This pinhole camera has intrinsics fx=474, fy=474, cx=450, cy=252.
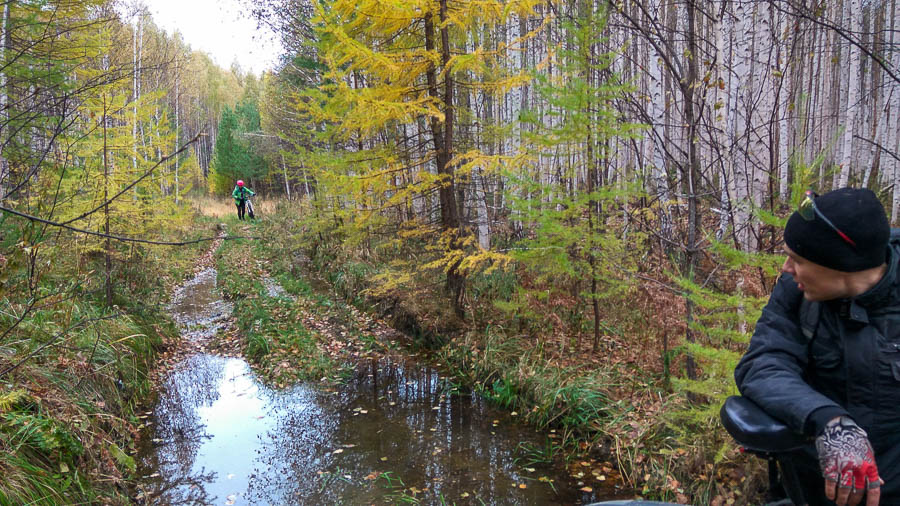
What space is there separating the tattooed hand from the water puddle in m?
3.39

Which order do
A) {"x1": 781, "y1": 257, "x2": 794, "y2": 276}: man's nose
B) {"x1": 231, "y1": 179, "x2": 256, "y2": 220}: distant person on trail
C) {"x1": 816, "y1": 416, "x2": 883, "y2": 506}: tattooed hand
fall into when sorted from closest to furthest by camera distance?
1. {"x1": 816, "y1": 416, "x2": 883, "y2": 506}: tattooed hand
2. {"x1": 781, "y1": 257, "x2": 794, "y2": 276}: man's nose
3. {"x1": 231, "y1": 179, "x2": 256, "y2": 220}: distant person on trail

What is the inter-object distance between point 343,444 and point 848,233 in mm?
5100

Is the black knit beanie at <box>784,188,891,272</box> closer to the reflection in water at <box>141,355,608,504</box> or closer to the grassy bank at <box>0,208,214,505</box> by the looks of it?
the grassy bank at <box>0,208,214,505</box>

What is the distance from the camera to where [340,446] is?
528 centimetres

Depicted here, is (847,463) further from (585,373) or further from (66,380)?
(66,380)

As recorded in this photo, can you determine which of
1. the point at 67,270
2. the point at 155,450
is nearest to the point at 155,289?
the point at 67,270

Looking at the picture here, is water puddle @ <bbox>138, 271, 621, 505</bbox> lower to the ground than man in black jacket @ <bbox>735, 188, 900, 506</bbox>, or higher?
lower

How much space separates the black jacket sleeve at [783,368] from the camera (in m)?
1.32

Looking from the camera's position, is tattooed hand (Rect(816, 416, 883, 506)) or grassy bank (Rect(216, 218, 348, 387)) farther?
grassy bank (Rect(216, 218, 348, 387))

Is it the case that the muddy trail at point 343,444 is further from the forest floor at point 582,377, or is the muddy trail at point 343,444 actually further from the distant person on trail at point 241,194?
the distant person on trail at point 241,194

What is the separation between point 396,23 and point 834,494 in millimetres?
7155

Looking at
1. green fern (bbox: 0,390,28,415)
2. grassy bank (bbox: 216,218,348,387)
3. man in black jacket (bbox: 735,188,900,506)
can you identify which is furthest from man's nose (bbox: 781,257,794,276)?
grassy bank (bbox: 216,218,348,387)

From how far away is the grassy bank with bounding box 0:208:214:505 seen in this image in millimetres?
3525

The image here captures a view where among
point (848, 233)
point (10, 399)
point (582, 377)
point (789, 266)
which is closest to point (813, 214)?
point (848, 233)
